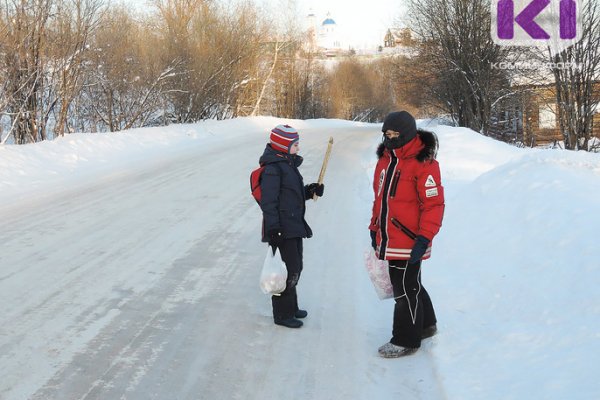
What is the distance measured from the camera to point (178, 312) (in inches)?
181

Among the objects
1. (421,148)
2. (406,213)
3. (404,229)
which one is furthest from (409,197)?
(421,148)

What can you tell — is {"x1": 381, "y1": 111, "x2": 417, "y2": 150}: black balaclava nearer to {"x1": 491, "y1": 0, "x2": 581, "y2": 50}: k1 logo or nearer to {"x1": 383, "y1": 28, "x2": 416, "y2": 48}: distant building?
{"x1": 491, "y1": 0, "x2": 581, "y2": 50}: k1 logo

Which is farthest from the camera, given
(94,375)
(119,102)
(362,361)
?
(119,102)

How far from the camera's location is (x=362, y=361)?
3.83 metres

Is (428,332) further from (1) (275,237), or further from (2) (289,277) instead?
(1) (275,237)

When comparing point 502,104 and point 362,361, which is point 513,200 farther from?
point 502,104

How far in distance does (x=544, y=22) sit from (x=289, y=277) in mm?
14319

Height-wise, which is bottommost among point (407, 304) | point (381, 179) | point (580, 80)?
point (407, 304)

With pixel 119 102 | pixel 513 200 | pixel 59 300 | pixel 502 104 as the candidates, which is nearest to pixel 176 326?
pixel 59 300

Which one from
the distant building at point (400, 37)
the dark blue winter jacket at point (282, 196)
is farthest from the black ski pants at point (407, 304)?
the distant building at point (400, 37)

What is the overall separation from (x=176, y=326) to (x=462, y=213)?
4.28 meters

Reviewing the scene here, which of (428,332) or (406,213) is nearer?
(406,213)

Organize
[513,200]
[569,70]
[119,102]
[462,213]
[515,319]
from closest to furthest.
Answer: [515,319]
[513,200]
[462,213]
[569,70]
[119,102]

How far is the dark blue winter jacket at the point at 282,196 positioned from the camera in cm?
420
